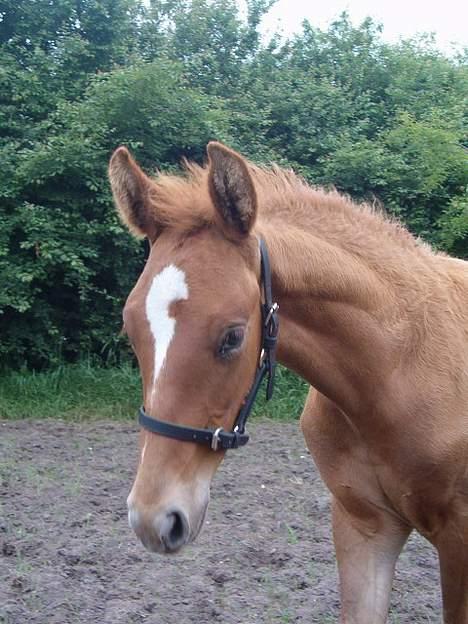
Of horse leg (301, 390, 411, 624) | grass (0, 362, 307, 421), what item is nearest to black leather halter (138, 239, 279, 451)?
horse leg (301, 390, 411, 624)

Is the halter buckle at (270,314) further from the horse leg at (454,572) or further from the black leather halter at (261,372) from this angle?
the horse leg at (454,572)

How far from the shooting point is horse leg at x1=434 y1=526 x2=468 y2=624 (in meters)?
2.56

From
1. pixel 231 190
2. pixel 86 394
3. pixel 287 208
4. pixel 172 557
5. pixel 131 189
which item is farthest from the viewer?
pixel 86 394

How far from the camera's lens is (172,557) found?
4094mm

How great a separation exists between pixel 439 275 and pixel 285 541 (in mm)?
2246

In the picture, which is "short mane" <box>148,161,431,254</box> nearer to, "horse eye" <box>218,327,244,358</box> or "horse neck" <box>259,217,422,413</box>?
"horse neck" <box>259,217,422,413</box>

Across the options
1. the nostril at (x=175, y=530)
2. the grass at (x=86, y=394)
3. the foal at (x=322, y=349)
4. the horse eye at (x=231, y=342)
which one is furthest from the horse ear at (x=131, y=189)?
the grass at (x=86, y=394)

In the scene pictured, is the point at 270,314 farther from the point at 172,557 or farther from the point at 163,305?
the point at 172,557

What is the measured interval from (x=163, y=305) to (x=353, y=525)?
1315mm

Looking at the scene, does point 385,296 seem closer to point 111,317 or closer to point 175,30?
point 111,317

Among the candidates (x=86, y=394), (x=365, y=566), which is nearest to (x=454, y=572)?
(x=365, y=566)

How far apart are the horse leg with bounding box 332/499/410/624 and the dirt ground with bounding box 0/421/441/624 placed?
773 millimetres

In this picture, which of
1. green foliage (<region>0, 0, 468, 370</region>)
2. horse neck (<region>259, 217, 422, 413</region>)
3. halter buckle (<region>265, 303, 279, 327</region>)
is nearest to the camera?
halter buckle (<region>265, 303, 279, 327</region>)

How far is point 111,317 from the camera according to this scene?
306 inches
